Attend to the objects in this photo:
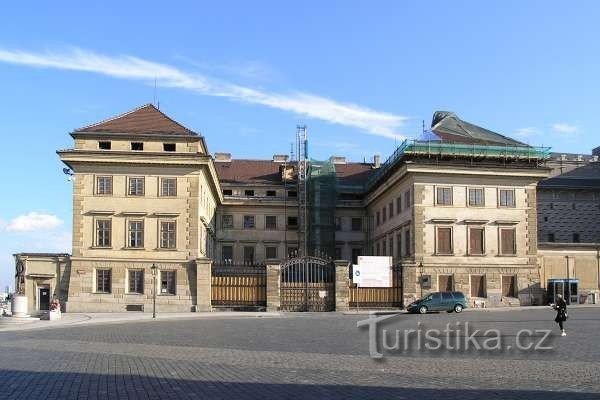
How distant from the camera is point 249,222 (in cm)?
7975

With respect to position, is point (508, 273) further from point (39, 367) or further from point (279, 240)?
point (39, 367)

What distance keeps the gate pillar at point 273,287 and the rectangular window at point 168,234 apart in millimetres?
7591

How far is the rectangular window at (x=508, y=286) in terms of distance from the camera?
58656 millimetres

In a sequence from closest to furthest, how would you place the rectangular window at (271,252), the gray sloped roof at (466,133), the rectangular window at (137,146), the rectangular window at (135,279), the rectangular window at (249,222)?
1. the rectangular window at (135,279)
2. the rectangular window at (137,146)
3. the gray sloped roof at (466,133)
4. the rectangular window at (271,252)
5. the rectangular window at (249,222)

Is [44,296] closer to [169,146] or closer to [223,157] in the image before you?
[169,146]

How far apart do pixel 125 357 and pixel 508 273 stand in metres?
44.2

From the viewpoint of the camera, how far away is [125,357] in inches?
784

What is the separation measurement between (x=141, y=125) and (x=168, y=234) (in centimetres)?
874

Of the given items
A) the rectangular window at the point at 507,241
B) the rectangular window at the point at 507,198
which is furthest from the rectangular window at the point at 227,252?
the rectangular window at the point at 507,198

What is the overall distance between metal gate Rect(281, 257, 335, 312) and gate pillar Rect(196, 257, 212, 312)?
5.24 m

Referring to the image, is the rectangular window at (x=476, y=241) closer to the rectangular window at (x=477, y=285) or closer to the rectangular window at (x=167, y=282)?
the rectangular window at (x=477, y=285)

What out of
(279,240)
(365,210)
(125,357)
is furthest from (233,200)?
(125,357)

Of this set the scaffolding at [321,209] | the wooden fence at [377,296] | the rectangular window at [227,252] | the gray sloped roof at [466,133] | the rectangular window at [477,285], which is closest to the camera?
the wooden fence at [377,296]

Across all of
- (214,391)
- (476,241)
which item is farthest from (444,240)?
(214,391)
